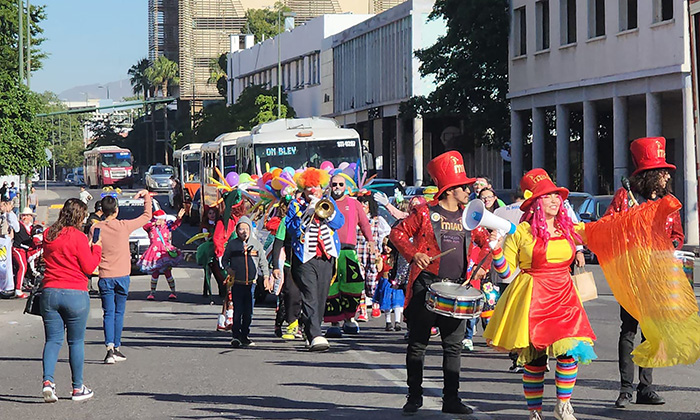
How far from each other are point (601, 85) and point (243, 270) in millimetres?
26311

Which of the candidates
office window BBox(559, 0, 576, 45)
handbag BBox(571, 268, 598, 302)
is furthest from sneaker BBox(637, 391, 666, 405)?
office window BBox(559, 0, 576, 45)

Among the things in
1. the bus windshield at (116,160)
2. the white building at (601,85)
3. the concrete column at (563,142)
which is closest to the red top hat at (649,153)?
the white building at (601,85)

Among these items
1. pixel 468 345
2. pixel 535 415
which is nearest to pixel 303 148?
pixel 468 345

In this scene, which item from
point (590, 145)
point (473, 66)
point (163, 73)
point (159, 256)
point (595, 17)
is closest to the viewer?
point (159, 256)

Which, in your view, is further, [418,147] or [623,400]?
[418,147]

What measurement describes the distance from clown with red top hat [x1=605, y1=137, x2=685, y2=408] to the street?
0.14 m

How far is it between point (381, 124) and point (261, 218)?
45562 millimetres

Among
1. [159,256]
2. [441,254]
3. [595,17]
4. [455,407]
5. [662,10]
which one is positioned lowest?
[455,407]

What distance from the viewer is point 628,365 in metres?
9.20

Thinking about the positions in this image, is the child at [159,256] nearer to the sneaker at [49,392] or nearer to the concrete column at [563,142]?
the sneaker at [49,392]

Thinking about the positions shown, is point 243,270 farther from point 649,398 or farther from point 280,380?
point 649,398

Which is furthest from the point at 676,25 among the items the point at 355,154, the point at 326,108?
the point at 326,108

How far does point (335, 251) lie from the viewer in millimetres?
12484

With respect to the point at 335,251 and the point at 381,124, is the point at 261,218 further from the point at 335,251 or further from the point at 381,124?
the point at 381,124
